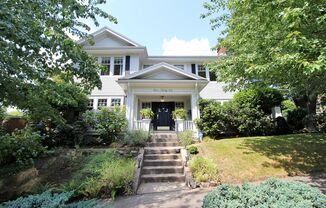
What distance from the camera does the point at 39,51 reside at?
14.6ft

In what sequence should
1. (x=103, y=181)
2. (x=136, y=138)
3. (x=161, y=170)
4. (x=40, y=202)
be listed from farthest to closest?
(x=136, y=138) → (x=161, y=170) → (x=103, y=181) → (x=40, y=202)

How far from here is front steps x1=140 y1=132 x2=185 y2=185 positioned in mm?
7396

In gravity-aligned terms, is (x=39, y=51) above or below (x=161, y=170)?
above

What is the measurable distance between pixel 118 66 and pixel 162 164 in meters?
9.05

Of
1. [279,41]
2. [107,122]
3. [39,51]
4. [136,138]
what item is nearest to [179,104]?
[136,138]

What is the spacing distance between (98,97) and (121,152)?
6.51 m

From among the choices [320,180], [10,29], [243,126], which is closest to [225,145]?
[243,126]

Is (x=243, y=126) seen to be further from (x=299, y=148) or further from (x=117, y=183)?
(x=117, y=183)

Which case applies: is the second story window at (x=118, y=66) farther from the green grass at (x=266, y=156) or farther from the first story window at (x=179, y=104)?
the green grass at (x=266, y=156)

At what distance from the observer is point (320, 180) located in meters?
6.50

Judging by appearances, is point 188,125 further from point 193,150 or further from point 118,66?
point 118,66

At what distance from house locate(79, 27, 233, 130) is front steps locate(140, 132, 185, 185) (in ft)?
6.67

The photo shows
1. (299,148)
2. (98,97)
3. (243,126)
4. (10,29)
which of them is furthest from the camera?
(98,97)

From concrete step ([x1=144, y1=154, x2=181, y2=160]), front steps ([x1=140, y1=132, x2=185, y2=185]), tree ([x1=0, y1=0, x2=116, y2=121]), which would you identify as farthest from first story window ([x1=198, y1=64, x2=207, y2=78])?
tree ([x1=0, y1=0, x2=116, y2=121])
